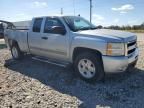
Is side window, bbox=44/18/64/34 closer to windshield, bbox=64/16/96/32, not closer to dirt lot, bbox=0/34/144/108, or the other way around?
windshield, bbox=64/16/96/32

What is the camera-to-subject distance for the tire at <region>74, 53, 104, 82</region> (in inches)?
241

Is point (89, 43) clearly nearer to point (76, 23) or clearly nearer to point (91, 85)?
point (91, 85)

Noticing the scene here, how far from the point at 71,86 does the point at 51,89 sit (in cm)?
56

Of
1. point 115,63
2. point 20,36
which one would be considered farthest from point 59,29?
point 20,36

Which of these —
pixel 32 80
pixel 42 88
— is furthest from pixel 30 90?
pixel 32 80

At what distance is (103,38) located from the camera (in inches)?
232

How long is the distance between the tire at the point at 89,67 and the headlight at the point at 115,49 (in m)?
0.44

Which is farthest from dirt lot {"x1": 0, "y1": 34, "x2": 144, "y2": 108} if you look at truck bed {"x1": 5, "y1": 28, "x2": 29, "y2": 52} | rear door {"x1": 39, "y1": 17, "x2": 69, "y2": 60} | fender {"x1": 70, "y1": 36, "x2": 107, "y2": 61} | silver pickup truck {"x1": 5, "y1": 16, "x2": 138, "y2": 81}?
truck bed {"x1": 5, "y1": 28, "x2": 29, "y2": 52}

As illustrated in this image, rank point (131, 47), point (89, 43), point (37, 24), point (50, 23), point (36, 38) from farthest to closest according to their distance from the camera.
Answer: point (37, 24)
point (36, 38)
point (50, 23)
point (131, 47)
point (89, 43)

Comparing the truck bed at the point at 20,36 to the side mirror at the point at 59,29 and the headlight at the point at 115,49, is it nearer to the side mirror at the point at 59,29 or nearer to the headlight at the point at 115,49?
the side mirror at the point at 59,29

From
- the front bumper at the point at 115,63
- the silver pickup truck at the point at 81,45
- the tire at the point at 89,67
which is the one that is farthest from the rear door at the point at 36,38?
the front bumper at the point at 115,63

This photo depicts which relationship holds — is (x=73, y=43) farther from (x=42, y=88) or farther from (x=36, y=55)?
(x=36, y=55)

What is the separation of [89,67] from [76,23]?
5.59ft

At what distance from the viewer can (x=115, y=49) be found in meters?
5.81
